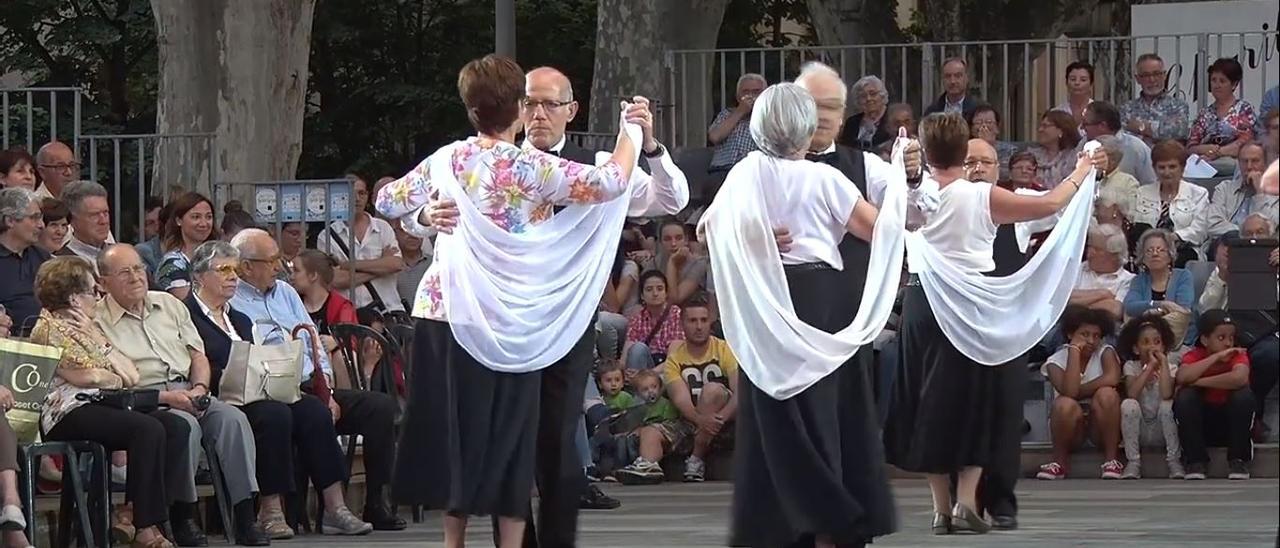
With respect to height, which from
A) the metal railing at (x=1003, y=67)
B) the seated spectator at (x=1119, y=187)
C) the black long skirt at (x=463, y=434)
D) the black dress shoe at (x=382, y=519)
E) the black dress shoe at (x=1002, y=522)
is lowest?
the black dress shoe at (x=382, y=519)

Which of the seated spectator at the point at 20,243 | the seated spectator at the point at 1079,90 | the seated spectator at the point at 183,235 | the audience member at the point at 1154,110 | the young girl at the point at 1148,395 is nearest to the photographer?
the seated spectator at the point at 20,243

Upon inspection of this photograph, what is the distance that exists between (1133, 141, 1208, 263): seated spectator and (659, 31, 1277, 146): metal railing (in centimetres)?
297

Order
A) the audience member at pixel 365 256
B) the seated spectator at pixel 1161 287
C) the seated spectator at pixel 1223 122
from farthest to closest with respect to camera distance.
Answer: the seated spectator at pixel 1223 122
the audience member at pixel 365 256
the seated spectator at pixel 1161 287

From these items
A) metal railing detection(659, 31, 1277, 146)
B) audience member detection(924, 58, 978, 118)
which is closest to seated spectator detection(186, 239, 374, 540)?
audience member detection(924, 58, 978, 118)

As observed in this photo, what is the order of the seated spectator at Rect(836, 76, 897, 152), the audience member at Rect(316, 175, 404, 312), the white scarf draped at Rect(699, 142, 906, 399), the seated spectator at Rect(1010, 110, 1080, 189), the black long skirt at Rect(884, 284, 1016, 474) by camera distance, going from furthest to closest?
the seated spectator at Rect(836, 76, 897, 152) → the seated spectator at Rect(1010, 110, 1080, 189) → the audience member at Rect(316, 175, 404, 312) → the black long skirt at Rect(884, 284, 1016, 474) → the white scarf draped at Rect(699, 142, 906, 399)

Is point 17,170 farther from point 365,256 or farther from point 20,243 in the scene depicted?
point 365,256

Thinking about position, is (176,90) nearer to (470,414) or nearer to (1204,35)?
(1204,35)

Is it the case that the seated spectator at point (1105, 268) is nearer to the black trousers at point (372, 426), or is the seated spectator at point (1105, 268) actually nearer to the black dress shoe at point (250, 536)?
the black trousers at point (372, 426)

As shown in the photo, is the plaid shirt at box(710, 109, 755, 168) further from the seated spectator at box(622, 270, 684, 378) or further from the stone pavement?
the stone pavement

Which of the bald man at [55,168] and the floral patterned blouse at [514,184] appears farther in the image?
the bald man at [55,168]

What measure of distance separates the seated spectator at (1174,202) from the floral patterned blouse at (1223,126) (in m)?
1.44

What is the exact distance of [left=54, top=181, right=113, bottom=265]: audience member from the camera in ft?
44.9

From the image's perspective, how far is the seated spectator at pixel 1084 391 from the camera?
1546 cm

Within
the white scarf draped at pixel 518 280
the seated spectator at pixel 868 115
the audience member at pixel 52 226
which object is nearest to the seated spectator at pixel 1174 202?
the seated spectator at pixel 868 115
